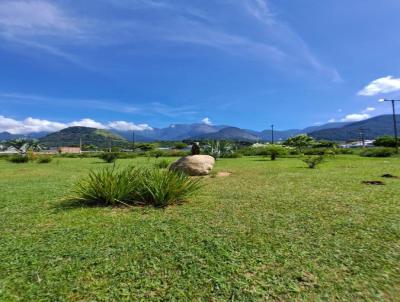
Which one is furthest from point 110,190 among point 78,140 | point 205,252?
point 78,140

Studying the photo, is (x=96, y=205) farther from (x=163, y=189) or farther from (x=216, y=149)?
(x=216, y=149)

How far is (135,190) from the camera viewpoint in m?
6.01

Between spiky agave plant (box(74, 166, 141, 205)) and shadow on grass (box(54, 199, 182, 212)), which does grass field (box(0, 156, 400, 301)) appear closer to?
shadow on grass (box(54, 199, 182, 212))

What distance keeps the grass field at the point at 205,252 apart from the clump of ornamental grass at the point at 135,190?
1.15 feet

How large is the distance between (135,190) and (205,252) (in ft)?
10.1

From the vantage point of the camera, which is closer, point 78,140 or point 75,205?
point 75,205

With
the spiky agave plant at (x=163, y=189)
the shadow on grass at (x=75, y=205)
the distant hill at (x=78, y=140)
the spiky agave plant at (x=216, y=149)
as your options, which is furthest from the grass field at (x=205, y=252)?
the distant hill at (x=78, y=140)

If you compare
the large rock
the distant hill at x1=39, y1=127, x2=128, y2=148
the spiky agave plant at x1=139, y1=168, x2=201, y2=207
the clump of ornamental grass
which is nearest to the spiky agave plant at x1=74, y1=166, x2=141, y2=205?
the clump of ornamental grass

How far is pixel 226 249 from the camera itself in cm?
339

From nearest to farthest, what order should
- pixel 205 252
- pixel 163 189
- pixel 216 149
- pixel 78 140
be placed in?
1. pixel 205 252
2. pixel 163 189
3. pixel 216 149
4. pixel 78 140

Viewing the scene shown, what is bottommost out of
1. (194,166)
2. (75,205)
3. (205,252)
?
(205,252)

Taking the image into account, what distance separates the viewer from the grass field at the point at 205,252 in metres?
2.55

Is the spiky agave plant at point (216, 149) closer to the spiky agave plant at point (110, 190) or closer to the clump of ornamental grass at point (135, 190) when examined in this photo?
the clump of ornamental grass at point (135, 190)

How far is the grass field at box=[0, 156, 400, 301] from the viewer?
8.36ft
